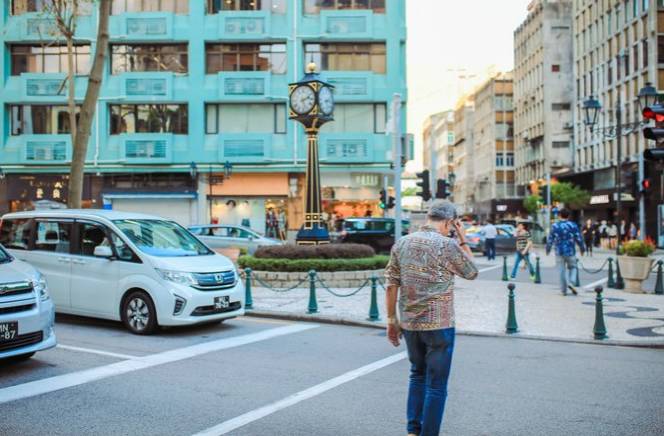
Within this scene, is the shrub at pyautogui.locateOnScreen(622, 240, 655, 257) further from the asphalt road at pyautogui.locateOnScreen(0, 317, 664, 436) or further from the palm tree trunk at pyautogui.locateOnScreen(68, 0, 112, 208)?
the palm tree trunk at pyautogui.locateOnScreen(68, 0, 112, 208)

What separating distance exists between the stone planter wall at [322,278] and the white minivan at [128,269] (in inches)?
237

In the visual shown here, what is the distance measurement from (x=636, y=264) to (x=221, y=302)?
11.1 meters

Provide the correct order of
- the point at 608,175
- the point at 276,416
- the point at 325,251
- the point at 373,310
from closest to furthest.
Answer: the point at 276,416
the point at 373,310
the point at 325,251
the point at 608,175

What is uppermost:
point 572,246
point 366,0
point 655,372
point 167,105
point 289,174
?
point 366,0

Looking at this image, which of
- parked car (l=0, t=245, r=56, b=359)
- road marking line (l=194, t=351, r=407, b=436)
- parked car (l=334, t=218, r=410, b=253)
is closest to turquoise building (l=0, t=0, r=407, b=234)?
parked car (l=334, t=218, r=410, b=253)

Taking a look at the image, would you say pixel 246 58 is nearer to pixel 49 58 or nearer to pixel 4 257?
pixel 49 58

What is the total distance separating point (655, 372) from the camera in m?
8.60

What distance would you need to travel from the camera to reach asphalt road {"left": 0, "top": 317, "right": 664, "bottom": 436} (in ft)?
20.6

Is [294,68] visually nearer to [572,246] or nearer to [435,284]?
[572,246]

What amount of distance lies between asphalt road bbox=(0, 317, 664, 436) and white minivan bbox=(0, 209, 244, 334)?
0.44m

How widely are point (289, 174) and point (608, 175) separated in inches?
1046

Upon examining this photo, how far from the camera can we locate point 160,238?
11.9 metres

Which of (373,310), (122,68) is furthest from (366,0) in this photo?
(373,310)

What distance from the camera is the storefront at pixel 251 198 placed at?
41094mm
